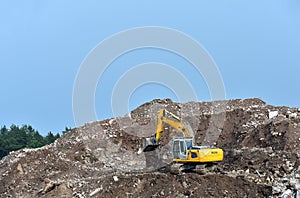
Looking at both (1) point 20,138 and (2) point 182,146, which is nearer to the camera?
(2) point 182,146

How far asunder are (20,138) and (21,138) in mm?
164

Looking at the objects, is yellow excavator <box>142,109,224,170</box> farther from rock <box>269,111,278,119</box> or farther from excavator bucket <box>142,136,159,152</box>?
rock <box>269,111,278,119</box>

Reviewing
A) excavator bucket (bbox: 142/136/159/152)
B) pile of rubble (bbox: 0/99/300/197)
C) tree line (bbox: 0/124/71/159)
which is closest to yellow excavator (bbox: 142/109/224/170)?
excavator bucket (bbox: 142/136/159/152)

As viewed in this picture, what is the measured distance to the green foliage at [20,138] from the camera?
135ft

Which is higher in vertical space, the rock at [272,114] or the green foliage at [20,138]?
the green foliage at [20,138]

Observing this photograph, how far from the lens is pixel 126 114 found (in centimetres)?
2666

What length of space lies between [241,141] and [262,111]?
3101 millimetres

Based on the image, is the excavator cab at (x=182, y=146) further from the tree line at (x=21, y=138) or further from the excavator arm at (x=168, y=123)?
the tree line at (x=21, y=138)

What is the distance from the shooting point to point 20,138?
42.8m

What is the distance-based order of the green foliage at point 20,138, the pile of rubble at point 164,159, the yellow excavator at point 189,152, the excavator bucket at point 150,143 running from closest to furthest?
the pile of rubble at point 164,159, the yellow excavator at point 189,152, the excavator bucket at point 150,143, the green foliage at point 20,138

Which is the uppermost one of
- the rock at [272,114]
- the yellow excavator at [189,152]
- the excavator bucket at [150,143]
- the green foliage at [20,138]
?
the green foliage at [20,138]

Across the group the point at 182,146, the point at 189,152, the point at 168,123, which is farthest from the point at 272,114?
the point at 189,152

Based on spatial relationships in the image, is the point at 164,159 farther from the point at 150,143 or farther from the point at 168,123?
the point at 168,123

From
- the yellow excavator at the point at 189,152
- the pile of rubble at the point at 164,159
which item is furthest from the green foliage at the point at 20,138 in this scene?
the yellow excavator at the point at 189,152
